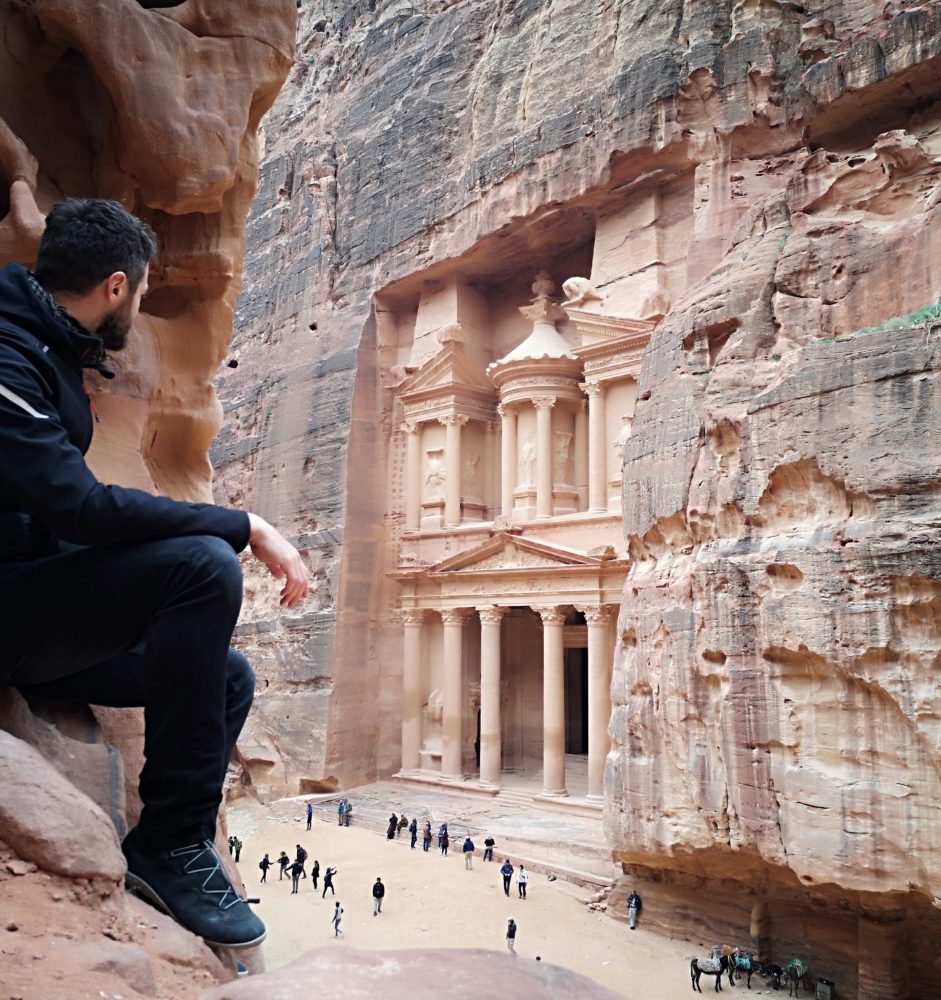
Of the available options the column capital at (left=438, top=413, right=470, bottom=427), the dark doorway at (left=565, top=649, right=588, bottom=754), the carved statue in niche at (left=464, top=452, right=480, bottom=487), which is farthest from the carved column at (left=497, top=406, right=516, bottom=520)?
the dark doorway at (left=565, top=649, right=588, bottom=754)

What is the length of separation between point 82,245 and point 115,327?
0.24 meters

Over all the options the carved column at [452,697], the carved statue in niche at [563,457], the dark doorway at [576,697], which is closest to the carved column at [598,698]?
the carved statue in niche at [563,457]

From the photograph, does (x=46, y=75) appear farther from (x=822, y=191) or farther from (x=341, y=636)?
(x=341, y=636)

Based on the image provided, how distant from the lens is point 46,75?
151 inches

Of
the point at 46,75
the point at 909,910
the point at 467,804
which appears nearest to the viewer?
the point at 46,75

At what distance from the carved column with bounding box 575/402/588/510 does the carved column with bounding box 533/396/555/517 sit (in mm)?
874

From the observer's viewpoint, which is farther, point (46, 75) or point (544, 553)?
point (544, 553)

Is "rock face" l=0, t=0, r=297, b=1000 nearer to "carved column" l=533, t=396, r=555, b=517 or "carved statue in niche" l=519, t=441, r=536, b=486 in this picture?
Answer: "carved column" l=533, t=396, r=555, b=517

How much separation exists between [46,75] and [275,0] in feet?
3.61

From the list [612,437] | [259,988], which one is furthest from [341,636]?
[259,988]

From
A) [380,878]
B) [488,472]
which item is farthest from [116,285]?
[488,472]

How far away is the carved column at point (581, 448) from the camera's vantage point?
23.5 m

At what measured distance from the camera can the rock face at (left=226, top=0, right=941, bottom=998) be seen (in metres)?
10.2

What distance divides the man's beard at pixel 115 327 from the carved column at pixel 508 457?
21176 millimetres
